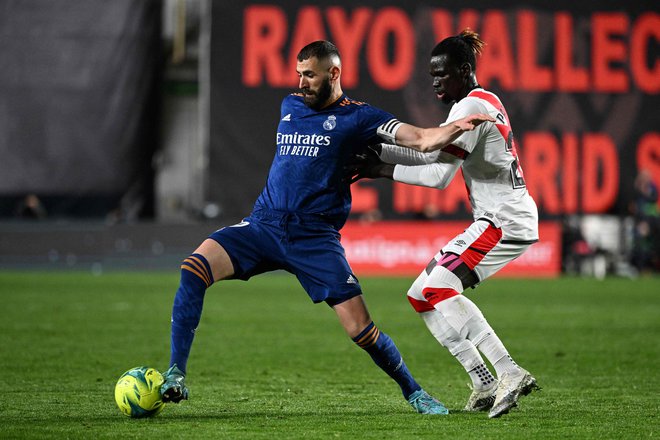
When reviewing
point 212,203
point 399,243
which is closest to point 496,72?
point 399,243

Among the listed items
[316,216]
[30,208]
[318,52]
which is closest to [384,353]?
[316,216]

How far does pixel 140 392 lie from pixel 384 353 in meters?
1.42

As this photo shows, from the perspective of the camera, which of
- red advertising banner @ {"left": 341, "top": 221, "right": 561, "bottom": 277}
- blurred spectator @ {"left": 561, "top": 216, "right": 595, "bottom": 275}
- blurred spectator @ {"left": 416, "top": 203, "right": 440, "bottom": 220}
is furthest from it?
blurred spectator @ {"left": 561, "top": 216, "right": 595, "bottom": 275}

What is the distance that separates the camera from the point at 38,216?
21.5m

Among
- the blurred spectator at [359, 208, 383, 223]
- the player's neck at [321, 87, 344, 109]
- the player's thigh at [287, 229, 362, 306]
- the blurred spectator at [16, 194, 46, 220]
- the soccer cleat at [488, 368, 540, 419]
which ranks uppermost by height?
the player's neck at [321, 87, 344, 109]

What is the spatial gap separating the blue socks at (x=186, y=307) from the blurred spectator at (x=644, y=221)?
726 inches

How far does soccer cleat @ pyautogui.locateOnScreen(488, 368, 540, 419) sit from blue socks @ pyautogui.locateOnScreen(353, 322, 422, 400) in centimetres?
54

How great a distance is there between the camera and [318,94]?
6438 millimetres

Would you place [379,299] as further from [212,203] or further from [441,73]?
[441,73]

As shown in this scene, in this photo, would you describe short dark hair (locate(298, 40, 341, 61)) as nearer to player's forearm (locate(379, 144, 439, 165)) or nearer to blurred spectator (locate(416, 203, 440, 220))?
player's forearm (locate(379, 144, 439, 165))

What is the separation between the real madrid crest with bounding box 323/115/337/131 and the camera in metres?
6.43

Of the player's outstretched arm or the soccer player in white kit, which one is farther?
the soccer player in white kit

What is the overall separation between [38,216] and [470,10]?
32.4ft

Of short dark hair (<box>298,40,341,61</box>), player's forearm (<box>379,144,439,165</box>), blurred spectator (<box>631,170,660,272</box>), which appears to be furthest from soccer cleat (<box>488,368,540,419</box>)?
blurred spectator (<box>631,170,660,272</box>)
